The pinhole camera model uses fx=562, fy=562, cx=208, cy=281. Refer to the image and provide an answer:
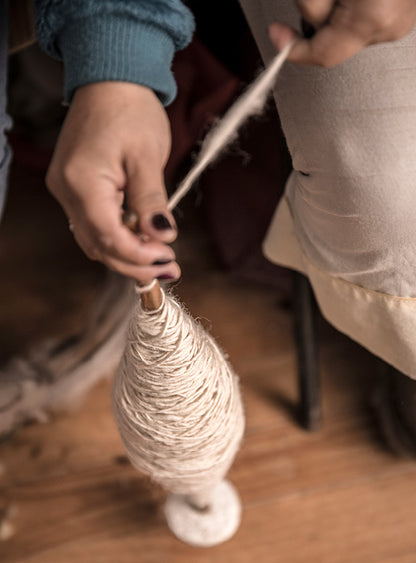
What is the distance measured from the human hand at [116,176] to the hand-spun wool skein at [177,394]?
0.09 feet

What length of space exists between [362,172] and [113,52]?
0.24 m

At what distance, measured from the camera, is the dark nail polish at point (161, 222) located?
17.1 inches

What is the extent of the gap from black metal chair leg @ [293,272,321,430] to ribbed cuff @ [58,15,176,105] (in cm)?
36

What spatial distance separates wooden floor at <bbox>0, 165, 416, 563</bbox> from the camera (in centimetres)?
82

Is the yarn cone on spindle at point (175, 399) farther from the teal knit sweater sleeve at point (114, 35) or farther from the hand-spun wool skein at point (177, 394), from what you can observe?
the teal knit sweater sleeve at point (114, 35)

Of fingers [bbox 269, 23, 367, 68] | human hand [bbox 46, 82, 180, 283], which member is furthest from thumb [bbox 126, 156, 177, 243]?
fingers [bbox 269, 23, 367, 68]

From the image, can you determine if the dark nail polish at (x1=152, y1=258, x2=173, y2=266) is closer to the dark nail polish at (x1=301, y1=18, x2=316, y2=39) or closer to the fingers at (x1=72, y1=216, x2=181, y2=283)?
the fingers at (x1=72, y1=216, x2=181, y2=283)

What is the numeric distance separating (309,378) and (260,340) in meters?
0.18

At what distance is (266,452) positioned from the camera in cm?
91

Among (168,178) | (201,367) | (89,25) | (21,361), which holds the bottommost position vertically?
(21,361)

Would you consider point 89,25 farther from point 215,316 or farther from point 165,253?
point 215,316

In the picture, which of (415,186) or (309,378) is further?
(309,378)

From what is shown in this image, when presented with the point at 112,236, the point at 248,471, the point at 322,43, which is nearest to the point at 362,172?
the point at 322,43

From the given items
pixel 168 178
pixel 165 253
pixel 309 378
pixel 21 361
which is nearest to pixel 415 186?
pixel 165 253
